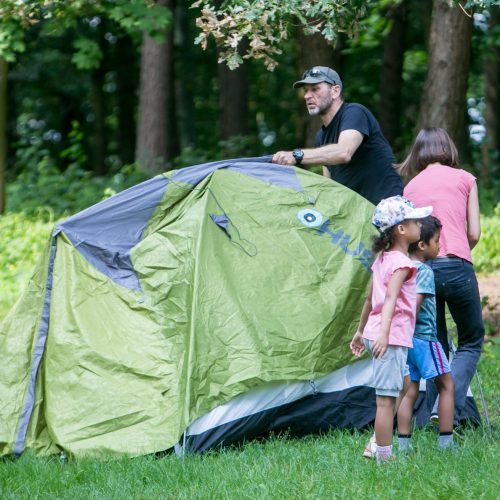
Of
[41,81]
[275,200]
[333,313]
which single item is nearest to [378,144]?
[275,200]

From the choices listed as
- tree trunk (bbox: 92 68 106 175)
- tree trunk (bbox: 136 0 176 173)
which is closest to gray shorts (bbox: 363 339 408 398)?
tree trunk (bbox: 136 0 176 173)

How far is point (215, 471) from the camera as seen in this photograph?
4516 mm

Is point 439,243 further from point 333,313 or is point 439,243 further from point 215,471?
point 215,471

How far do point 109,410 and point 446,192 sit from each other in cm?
221

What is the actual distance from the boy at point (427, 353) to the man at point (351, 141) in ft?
3.33

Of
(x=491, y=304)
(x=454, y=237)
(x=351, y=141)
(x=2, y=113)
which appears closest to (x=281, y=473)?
(x=454, y=237)

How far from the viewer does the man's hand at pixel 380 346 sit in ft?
14.3

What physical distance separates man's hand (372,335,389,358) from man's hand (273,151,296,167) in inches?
61.8

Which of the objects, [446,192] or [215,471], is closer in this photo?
[215,471]

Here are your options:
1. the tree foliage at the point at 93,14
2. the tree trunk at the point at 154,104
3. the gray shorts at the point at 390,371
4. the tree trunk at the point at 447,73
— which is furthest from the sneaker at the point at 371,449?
the tree trunk at the point at 154,104

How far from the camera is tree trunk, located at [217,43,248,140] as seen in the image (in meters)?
17.5

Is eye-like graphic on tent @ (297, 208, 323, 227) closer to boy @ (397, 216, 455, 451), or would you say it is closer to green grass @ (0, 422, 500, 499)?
boy @ (397, 216, 455, 451)

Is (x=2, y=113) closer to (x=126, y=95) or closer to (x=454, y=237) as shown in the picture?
(x=454, y=237)

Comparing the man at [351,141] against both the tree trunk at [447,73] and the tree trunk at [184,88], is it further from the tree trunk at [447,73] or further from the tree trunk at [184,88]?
the tree trunk at [184,88]
